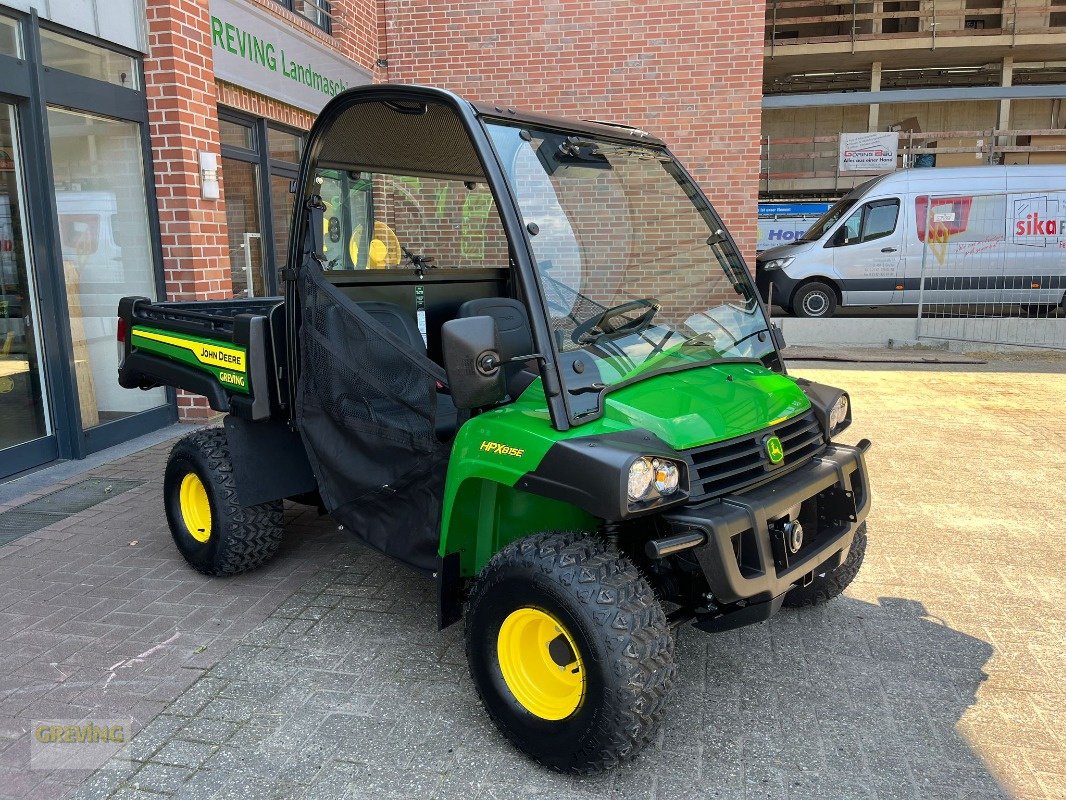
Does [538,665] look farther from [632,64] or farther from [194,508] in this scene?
[632,64]

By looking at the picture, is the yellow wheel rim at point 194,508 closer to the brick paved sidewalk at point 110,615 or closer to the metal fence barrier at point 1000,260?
the brick paved sidewalk at point 110,615

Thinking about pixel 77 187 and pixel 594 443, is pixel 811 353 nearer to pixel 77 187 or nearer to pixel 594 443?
pixel 77 187

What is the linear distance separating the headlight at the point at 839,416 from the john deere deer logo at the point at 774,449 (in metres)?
0.48

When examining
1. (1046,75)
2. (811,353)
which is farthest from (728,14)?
(1046,75)

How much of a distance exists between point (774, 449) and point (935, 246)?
33.6ft

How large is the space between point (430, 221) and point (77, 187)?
3425 mm

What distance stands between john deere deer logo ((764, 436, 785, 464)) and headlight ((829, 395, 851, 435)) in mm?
484

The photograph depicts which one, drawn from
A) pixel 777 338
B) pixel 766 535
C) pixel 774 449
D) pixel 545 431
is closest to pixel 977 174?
pixel 777 338

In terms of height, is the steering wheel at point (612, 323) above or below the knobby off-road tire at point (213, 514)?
above

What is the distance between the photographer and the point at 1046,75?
20578 millimetres

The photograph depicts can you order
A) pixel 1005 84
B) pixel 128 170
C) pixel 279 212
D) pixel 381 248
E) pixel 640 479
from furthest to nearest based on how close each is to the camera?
pixel 1005 84 < pixel 279 212 < pixel 128 170 < pixel 381 248 < pixel 640 479

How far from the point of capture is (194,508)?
13.0 feet

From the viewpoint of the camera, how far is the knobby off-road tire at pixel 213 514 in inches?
145

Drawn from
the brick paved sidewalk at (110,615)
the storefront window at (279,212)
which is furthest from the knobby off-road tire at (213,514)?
the storefront window at (279,212)
